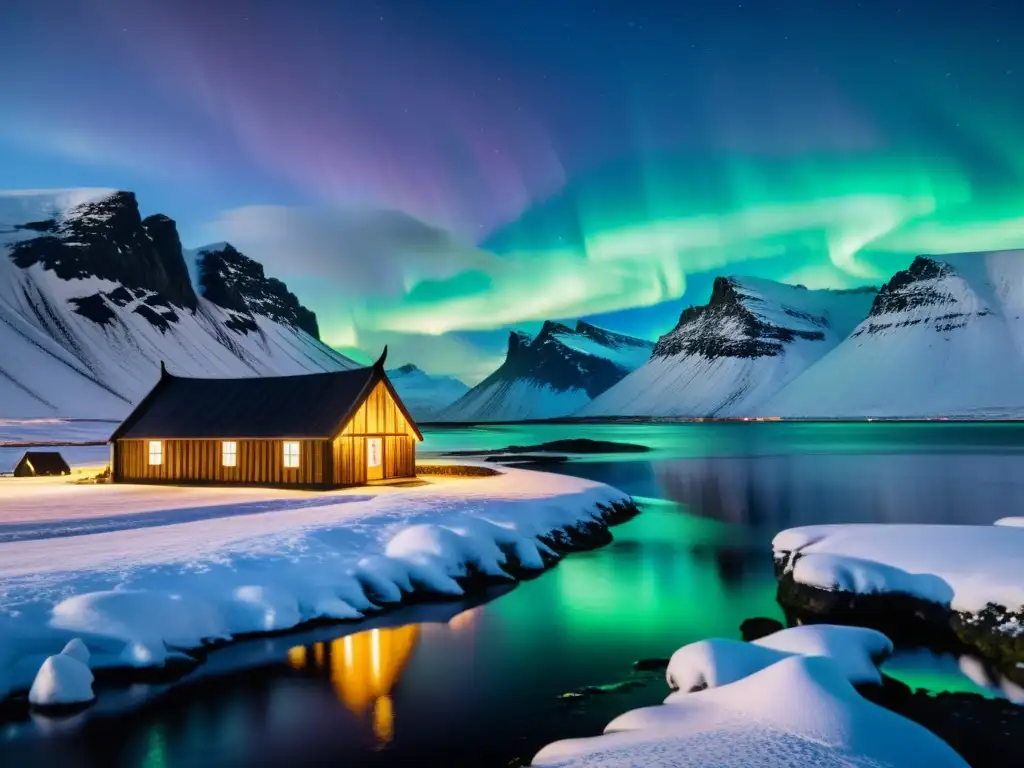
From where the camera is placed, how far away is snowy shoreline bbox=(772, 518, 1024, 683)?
15.6m

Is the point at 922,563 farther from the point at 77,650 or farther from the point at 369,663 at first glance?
the point at 77,650

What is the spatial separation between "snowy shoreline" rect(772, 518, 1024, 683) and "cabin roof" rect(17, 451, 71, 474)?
137 ft

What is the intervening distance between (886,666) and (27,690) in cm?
1498

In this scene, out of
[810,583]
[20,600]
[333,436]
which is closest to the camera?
[20,600]

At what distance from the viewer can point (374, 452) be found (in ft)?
123

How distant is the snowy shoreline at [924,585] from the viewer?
15570 mm

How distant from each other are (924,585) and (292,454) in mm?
26334

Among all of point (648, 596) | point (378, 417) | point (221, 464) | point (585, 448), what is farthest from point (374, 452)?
point (585, 448)

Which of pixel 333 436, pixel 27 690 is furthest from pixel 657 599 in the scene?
pixel 333 436

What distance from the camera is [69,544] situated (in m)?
19.7

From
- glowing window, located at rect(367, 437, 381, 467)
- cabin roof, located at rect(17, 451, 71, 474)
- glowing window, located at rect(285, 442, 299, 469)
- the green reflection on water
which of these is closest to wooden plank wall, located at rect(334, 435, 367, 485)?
glowing window, located at rect(367, 437, 381, 467)

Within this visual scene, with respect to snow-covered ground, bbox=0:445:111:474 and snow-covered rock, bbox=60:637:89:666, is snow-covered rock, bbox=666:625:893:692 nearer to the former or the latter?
snow-covered rock, bbox=60:637:89:666

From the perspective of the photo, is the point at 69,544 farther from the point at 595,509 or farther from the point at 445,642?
the point at 595,509

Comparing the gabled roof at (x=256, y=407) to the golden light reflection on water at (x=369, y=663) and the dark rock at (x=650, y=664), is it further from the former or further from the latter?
the dark rock at (x=650, y=664)
